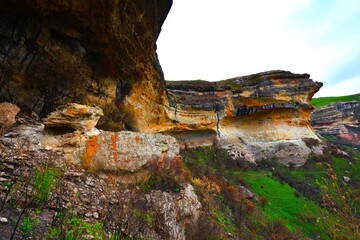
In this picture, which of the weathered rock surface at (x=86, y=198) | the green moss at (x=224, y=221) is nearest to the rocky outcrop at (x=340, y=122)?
the green moss at (x=224, y=221)

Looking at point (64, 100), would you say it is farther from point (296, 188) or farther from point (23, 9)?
point (296, 188)

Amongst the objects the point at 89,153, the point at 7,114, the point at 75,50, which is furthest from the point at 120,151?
the point at 75,50

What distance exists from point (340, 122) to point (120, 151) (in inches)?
2008

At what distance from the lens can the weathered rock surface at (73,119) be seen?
21.1 feet

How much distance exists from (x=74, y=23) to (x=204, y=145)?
59.4 feet

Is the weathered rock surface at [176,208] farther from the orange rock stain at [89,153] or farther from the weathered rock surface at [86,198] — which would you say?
the orange rock stain at [89,153]

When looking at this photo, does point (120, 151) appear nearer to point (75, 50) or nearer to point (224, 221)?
point (75, 50)

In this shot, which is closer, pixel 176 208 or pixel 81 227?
pixel 81 227

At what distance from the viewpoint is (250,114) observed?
24656 millimetres

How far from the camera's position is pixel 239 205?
10523mm

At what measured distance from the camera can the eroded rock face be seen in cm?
626

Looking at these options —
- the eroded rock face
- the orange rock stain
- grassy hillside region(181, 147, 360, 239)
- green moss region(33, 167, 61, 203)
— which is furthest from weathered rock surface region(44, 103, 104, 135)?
grassy hillside region(181, 147, 360, 239)

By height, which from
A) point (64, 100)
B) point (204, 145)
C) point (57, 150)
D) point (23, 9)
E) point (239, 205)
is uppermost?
point (23, 9)

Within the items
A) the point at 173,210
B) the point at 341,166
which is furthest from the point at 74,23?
the point at 341,166
